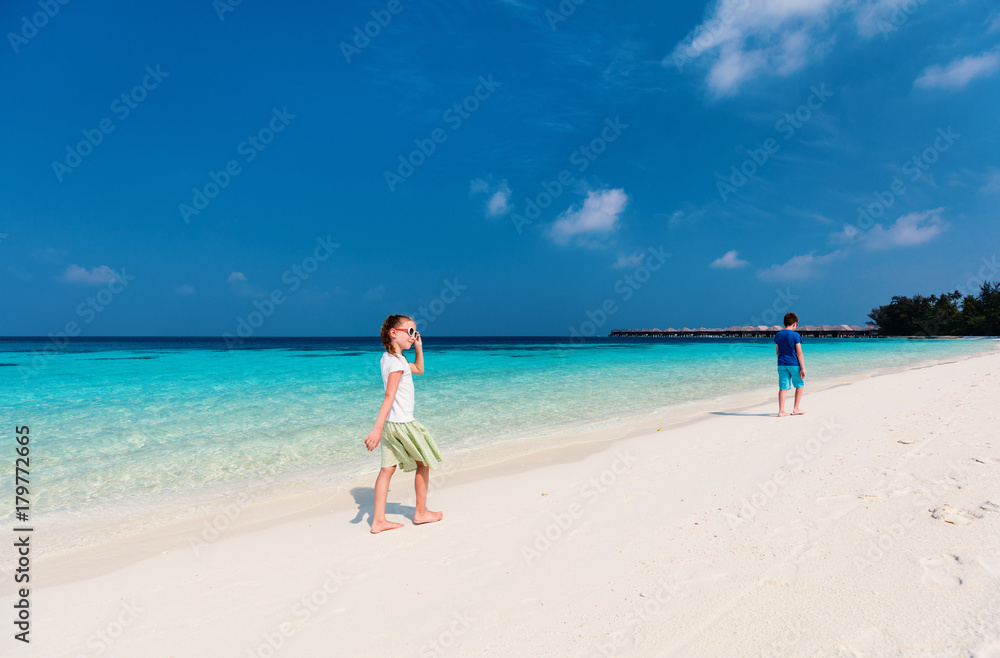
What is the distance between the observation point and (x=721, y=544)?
3328mm

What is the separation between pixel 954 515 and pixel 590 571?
2.73m

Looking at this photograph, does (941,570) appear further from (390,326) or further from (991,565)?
(390,326)

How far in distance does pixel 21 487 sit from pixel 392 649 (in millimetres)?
6658

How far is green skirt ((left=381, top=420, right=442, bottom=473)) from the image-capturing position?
4281mm

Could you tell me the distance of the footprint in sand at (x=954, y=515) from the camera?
10.6 ft

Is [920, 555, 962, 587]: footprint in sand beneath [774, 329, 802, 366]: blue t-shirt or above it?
beneath

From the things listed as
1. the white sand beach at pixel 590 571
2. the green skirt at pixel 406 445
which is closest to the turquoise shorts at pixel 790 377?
the white sand beach at pixel 590 571

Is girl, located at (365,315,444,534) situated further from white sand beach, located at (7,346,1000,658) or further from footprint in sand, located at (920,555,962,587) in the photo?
footprint in sand, located at (920,555,962,587)

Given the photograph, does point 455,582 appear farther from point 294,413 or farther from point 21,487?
point 294,413

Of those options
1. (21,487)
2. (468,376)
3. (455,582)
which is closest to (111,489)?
(21,487)

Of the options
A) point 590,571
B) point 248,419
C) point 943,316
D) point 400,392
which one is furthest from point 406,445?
point 943,316

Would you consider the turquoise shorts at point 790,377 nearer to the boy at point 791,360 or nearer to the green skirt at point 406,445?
the boy at point 791,360

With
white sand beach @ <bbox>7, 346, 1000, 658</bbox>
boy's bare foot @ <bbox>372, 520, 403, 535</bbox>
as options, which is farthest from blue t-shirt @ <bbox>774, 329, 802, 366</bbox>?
boy's bare foot @ <bbox>372, 520, 403, 535</bbox>

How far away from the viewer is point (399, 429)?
14.0ft
